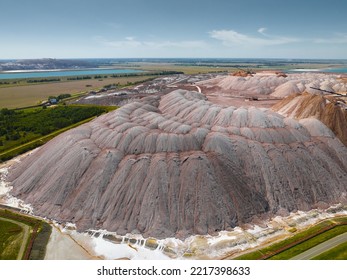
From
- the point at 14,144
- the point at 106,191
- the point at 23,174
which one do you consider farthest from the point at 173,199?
the point at 14,144

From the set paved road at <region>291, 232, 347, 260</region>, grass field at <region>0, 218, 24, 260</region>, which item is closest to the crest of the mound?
paved road at <region>291, 232, 347, 260</region>

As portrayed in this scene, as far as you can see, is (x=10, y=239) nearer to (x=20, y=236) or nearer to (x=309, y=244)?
(x=20, y=236)

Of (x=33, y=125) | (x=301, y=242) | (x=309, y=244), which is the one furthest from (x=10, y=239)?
(x=33, y=125)

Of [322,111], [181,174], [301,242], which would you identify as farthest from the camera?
[322,111]

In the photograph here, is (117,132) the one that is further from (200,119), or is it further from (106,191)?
(200,119)

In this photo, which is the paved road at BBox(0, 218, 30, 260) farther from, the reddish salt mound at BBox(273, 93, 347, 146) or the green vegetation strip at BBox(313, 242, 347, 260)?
the reddish salt mound at BBox(273, 93, 347, 146)
